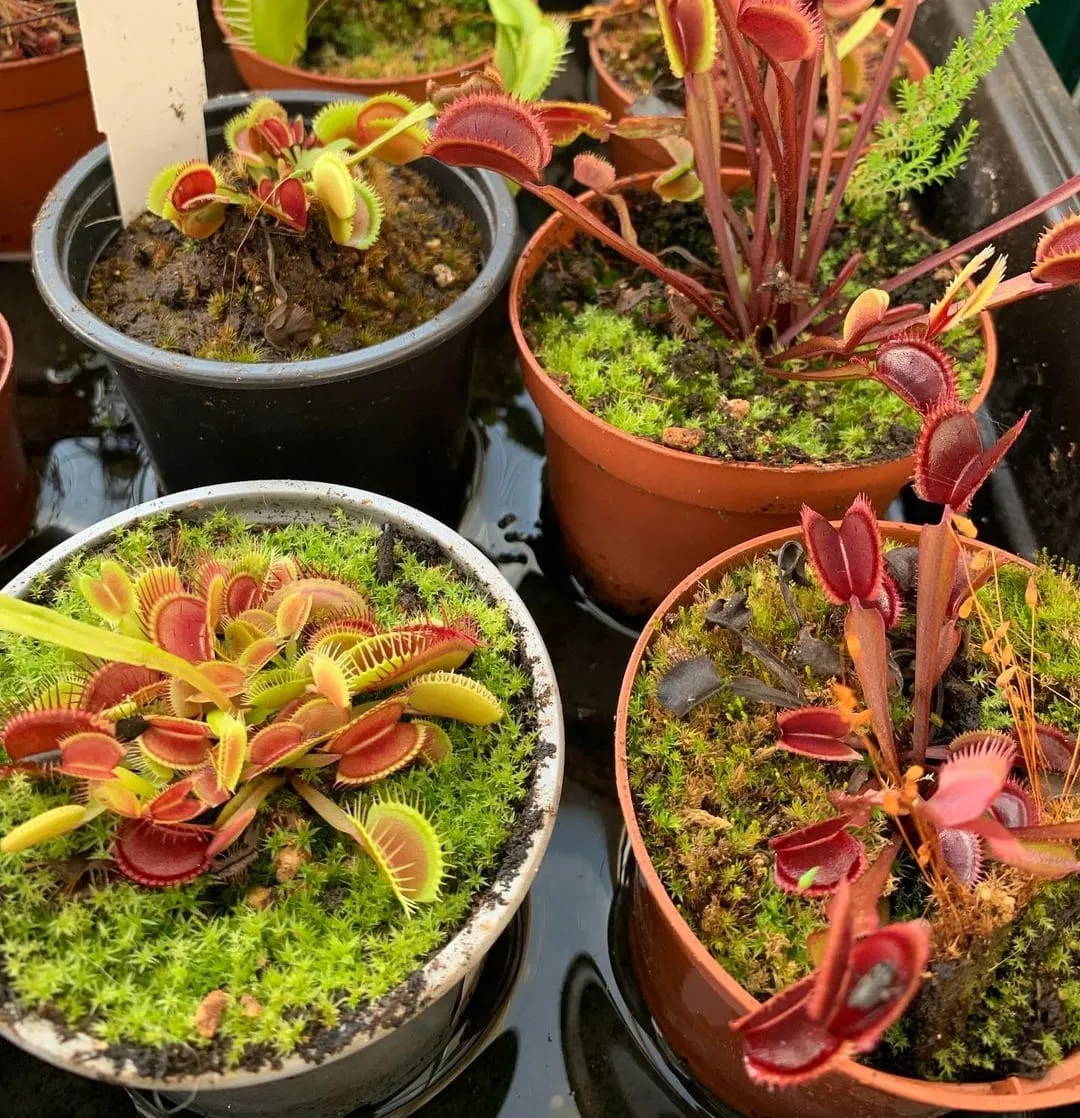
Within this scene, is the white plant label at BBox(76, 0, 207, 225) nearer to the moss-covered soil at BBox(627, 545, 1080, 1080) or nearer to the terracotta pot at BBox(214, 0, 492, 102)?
the terracotta pot at BBox(214, 0, 492, 102)

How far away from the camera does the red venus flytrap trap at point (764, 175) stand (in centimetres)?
138

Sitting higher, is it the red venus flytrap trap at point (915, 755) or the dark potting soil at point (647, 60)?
the dark potting soil at point (647, 60)

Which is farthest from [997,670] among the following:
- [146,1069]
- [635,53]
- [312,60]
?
[312,60]

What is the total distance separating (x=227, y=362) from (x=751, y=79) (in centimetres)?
95

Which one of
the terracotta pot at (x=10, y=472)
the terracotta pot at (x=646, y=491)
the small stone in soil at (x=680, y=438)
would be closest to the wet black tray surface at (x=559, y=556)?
the terracotta pot at (x=10, y=472)

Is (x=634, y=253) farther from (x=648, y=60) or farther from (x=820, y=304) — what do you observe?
(x=648, y=60)

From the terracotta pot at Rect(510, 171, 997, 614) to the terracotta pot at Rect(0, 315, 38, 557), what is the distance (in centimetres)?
95

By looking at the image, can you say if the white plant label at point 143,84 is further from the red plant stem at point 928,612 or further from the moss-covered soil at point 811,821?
the red plant stem at point 928,612

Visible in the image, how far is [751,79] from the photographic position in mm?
1591

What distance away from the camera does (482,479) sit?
87.1 inches

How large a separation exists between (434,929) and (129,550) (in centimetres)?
73

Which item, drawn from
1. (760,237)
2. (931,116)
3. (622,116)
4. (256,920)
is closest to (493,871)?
(256,920)

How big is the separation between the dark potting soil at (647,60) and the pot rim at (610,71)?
0.01 metres

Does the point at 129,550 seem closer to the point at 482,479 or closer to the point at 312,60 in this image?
the point at 482,479
